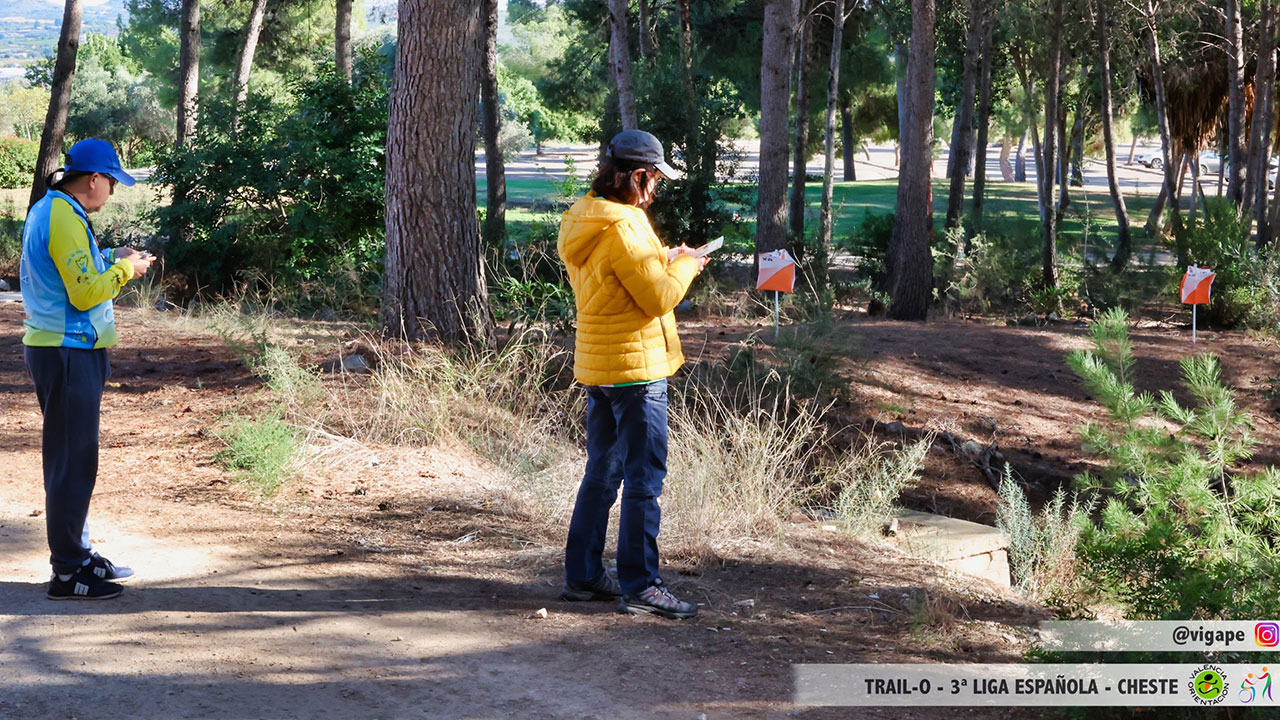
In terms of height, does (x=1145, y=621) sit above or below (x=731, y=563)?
above

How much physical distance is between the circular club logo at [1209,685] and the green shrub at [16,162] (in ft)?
152

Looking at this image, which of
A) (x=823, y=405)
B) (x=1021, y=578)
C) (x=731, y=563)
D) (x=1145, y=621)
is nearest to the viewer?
(x=1145, y=621)

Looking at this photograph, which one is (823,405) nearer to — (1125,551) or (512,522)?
(512,522)

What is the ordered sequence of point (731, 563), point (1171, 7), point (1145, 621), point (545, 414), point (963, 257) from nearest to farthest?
point (1145, 621), point (731, 563), point (545, 414), point (963, 257), point (1171, 7)

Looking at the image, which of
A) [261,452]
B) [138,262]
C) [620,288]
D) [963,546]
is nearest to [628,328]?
[620,288]

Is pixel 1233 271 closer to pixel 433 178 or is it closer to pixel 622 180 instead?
pixel 433 178

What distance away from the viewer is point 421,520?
663 cm

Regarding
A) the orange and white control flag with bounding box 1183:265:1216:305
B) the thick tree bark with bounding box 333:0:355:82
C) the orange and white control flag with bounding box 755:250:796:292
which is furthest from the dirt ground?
the thick tree bark with bounding box 333:0:355:82

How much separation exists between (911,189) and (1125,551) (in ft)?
40.3

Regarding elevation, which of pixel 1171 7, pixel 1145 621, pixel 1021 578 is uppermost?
pixel 1171 7

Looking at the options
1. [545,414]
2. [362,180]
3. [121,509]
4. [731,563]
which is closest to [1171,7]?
[362,180]

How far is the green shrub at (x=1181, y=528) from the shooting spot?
4055 mm

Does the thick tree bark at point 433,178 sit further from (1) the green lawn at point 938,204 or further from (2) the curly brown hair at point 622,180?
(1) the green lawn at point 938,204

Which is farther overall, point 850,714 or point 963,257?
point 963,257
